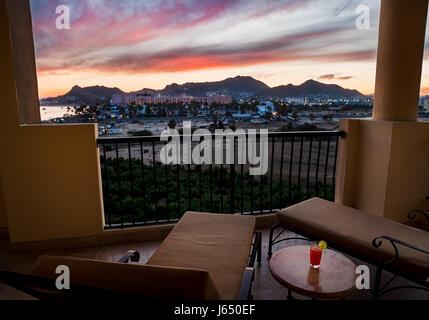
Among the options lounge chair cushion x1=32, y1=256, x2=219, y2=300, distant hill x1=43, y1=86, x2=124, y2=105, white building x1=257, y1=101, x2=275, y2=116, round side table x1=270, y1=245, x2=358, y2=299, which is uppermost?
distant hill x1=43, y1=86, x2=124, y2=105

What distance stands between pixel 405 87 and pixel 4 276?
4026 mm

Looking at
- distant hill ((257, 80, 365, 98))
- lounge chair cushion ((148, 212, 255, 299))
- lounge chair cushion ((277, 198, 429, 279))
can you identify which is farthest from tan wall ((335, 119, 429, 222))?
lounge chair cushion ((148, 212, 255, 299))

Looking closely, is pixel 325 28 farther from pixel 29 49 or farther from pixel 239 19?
pixel 29 49

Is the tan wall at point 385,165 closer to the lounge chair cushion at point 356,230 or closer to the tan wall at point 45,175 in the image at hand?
the lounge chair cushion at point 356,230

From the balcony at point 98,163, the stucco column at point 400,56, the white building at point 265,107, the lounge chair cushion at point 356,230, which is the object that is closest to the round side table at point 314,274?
the lounge chair cushion at point 356,230

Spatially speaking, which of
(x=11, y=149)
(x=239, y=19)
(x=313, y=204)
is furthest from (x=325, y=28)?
(x=11, y=149)

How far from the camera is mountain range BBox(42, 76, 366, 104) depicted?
4.50 meters

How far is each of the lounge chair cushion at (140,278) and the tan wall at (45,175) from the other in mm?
2095

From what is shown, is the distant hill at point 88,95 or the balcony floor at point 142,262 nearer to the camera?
the balcony floor at point 142,262

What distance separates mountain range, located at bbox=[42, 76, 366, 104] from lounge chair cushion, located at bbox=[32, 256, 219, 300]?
3704mm

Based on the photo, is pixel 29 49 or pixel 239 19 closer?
pixel 29 49

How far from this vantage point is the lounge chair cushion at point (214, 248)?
1692 mm

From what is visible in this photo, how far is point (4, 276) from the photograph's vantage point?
0.96m

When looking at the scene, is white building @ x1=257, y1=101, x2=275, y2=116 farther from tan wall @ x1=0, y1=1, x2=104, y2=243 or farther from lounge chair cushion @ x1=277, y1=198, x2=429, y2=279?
tan wall @ x1=0, y1=1, x2=104, y2=243
